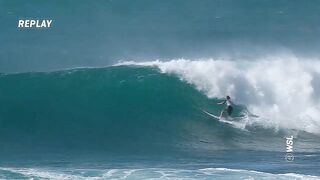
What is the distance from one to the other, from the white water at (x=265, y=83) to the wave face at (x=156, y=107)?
20 millimetres

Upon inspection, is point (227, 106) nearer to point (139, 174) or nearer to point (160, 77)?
point (160, 77)

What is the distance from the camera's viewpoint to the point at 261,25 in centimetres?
1338

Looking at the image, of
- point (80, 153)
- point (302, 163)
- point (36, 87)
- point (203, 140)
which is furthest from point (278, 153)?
point (36, 87)

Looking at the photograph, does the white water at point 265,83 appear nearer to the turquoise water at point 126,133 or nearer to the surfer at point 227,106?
the surfer at point 227,106

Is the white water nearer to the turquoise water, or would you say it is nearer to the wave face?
the wave face

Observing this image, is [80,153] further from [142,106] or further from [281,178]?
[281,178]

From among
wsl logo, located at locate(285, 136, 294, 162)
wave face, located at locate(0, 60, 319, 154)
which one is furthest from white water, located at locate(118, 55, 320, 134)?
wsl logo, located at locate(285, 136, 294, 162)

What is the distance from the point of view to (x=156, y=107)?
43.9 ft

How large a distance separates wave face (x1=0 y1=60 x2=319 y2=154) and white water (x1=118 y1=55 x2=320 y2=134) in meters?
0.02

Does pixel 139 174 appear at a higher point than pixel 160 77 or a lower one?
lower

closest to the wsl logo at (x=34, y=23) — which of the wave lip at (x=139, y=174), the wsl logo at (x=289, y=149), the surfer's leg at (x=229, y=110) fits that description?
the wave lip at (x=139, y=174)

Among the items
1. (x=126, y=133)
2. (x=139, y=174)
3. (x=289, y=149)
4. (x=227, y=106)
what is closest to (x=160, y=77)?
(x=126, y=133)

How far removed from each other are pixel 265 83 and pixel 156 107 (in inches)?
89.2

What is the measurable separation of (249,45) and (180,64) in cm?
145
